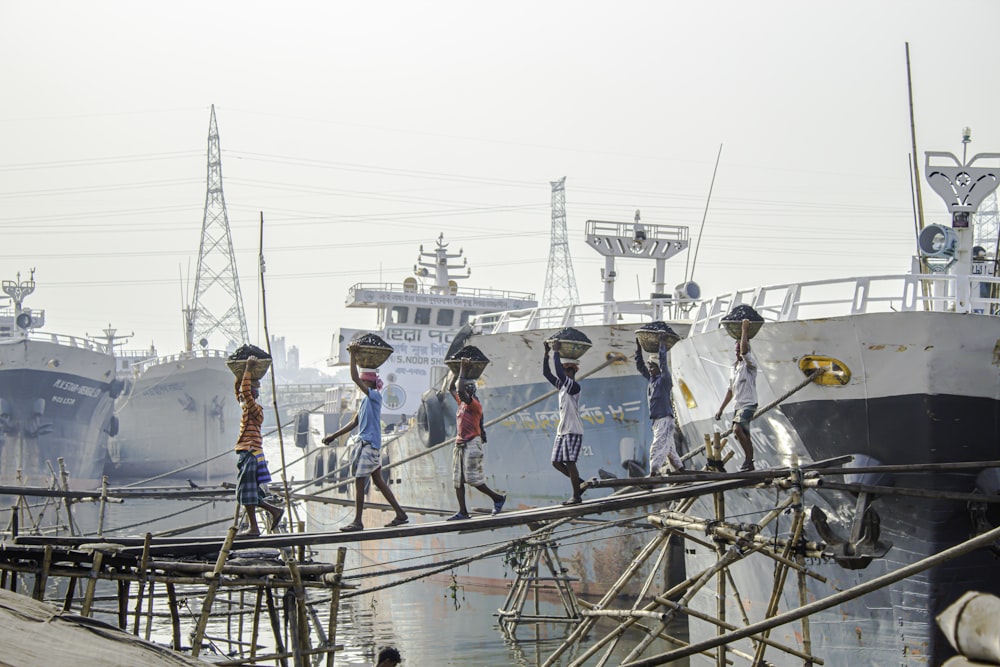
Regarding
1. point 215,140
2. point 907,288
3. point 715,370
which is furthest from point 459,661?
point 215,140

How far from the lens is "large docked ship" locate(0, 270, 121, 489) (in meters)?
41.2

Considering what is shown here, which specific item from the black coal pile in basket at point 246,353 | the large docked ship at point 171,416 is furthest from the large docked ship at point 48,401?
the black coal pile in basket at point 246,353

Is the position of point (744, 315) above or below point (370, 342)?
above

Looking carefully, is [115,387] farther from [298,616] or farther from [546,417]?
[298,616]

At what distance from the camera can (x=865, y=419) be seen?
11.0 metres

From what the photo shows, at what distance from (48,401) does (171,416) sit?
31.2ft

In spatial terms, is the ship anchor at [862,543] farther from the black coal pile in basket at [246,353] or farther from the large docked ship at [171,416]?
the large docked ship at [171,416]

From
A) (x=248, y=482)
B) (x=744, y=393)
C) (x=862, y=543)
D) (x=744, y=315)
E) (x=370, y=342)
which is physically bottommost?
(x=862, y=543)

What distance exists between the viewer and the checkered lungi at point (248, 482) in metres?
9.59

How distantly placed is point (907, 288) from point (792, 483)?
3.26 m

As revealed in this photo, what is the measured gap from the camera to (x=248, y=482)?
9641mm

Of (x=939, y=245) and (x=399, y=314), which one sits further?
(x=399, y=314)

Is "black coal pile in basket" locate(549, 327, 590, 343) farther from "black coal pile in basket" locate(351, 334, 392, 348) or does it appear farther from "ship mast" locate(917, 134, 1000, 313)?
"ship mast" locate(917, 134, 1000, 313)

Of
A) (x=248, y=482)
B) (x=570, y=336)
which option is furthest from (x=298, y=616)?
(x=570, y=336)
